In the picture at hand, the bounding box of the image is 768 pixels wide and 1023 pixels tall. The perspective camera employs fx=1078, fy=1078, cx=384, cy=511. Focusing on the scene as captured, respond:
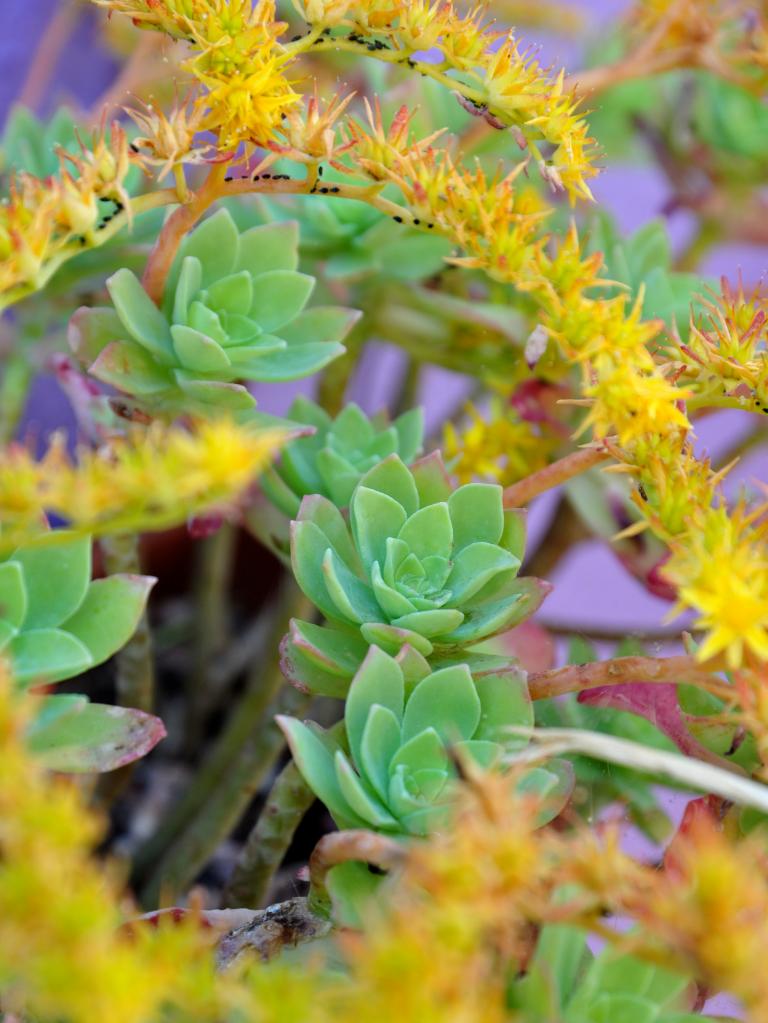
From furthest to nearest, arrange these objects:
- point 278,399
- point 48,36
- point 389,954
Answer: point 278,399, point 48,36, point 389,954

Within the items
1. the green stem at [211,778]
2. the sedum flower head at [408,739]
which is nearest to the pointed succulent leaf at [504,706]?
the sedum flower head at [408,739]

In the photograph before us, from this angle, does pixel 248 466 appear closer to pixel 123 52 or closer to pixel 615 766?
pixel 615 766

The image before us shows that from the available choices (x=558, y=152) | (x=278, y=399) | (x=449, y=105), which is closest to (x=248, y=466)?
(x=558, y=152)

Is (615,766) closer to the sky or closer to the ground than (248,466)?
closer to the ground

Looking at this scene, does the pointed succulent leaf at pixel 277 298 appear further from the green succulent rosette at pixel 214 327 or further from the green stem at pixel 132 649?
the green stem at pixel 132 649

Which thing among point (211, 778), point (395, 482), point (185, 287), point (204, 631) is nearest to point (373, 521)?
point (395, 482)

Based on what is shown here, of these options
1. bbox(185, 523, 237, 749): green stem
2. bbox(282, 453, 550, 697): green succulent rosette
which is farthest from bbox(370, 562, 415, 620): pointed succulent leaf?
bbox(185, 523, 237, 749): green stem

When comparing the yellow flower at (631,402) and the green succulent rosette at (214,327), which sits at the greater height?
the yellow flower at (631,402)
